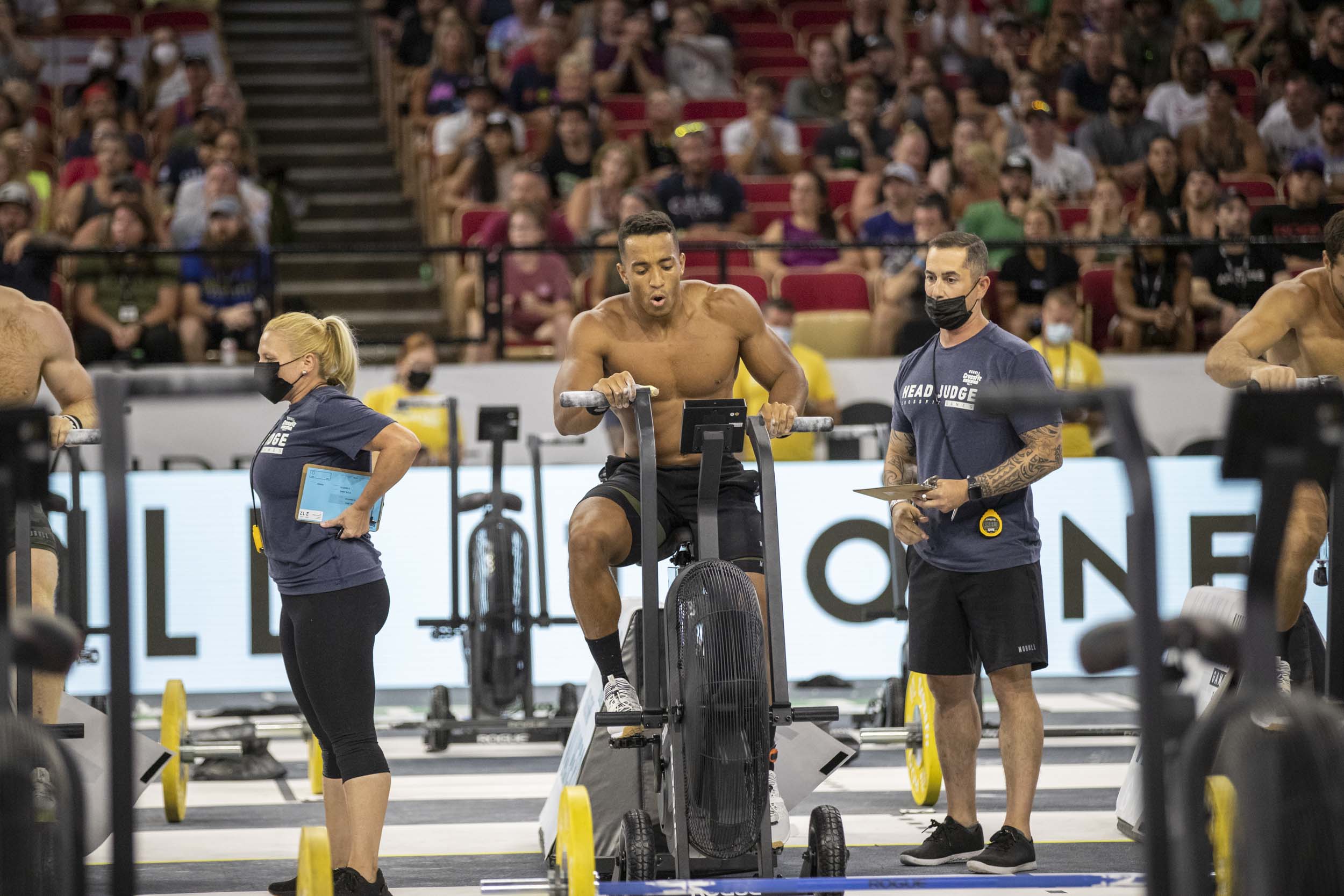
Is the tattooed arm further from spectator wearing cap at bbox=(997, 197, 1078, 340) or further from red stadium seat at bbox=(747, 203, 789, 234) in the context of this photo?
red stadium seat at bbox=(747, 203, 789, 234)

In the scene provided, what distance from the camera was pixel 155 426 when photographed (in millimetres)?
9758

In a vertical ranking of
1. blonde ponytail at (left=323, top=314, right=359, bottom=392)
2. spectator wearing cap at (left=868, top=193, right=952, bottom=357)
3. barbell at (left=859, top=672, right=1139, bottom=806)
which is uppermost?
spectator wearing cap at (left=868, top=193, right=952, bottom=357)

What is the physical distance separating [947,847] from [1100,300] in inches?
251

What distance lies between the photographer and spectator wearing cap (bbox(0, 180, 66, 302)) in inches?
373

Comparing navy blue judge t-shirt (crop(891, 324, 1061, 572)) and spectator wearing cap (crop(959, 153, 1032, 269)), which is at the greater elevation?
spectator wearing cap (crop(959, 153, 1032, 269))

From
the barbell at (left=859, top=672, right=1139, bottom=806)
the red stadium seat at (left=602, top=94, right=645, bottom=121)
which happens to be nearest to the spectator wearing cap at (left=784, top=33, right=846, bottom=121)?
the red stadium seat at (left=602, top=94, right=645, bottom=121)

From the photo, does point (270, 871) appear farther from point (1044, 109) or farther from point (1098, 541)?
point (1044, 109)

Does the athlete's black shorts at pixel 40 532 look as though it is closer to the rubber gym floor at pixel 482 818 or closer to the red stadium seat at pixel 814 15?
the rubber gym floor at pixel 482 818

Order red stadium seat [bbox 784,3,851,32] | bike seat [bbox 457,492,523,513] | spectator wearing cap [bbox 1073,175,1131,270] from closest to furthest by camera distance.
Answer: bike seat [bbox 457,492,523,513]
spectator wearing cap [bbox 1073,175,1131,270]
red stadium seat [bbox 784,3,851,32]

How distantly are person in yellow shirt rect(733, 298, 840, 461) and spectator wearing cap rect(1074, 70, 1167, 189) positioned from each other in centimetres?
381

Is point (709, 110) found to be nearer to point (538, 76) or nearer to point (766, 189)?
point (766, 189)

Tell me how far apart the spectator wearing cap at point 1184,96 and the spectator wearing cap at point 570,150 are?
4.58 metres

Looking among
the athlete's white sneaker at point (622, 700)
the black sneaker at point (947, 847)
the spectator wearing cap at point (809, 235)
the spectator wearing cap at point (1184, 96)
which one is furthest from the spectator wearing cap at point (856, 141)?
the athlete's white sneaker at point (622, 700)

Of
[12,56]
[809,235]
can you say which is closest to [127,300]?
[12,56]
